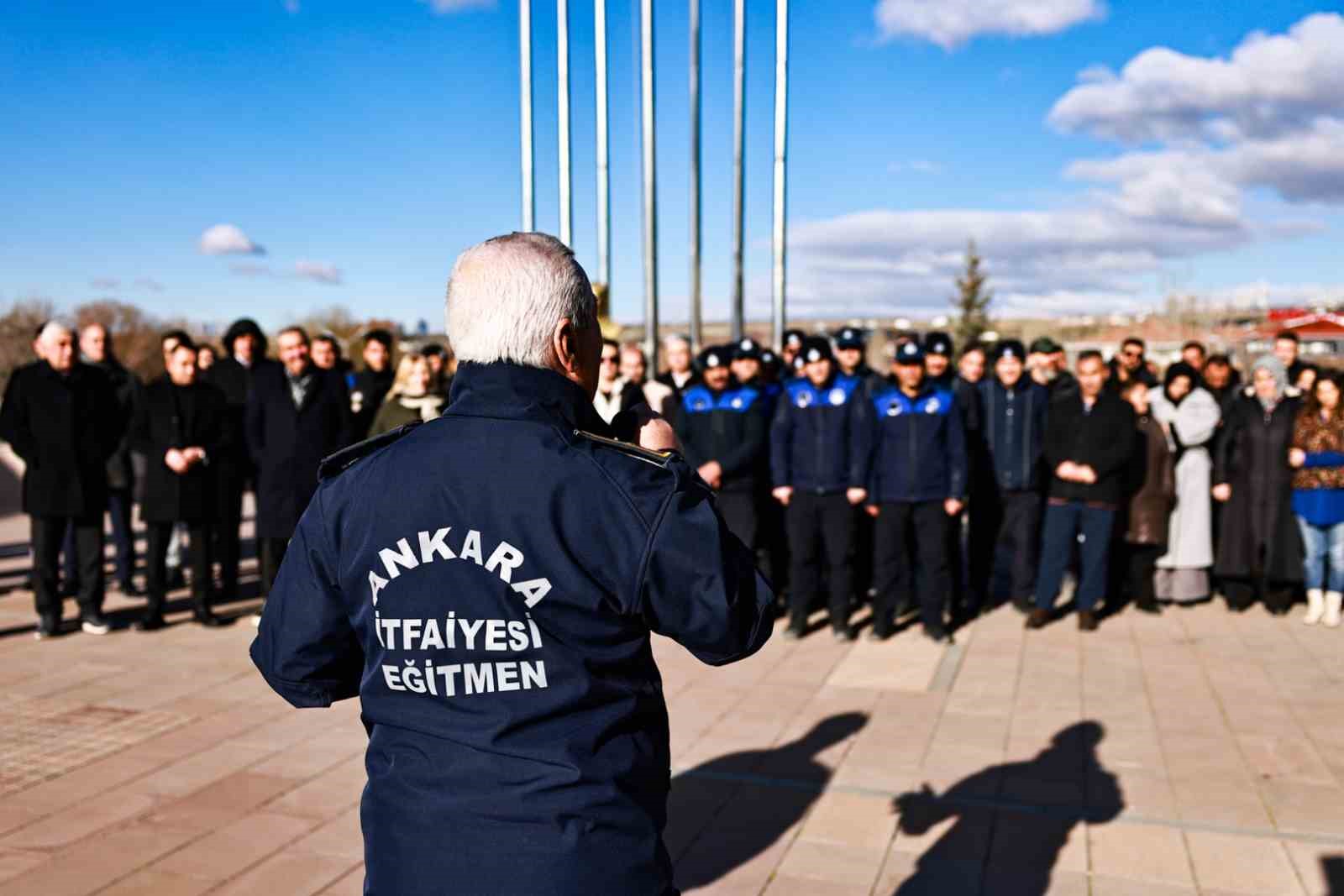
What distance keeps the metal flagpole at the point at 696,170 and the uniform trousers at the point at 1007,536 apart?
9269 millimetres

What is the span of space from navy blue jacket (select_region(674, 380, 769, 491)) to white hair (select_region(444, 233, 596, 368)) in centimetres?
576

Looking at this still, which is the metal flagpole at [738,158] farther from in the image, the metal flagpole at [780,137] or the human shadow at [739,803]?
the human shadow at [739,803]

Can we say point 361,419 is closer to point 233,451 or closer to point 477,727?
point 233,451

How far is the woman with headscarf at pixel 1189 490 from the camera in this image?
820cm

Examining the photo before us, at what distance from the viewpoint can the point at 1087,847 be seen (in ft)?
13.3

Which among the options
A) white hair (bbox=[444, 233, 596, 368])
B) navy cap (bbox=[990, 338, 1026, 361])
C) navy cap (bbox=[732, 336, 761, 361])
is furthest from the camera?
navy cap (bbox=[990, 338, 1026, 361])

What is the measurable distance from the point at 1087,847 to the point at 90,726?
4300 mm

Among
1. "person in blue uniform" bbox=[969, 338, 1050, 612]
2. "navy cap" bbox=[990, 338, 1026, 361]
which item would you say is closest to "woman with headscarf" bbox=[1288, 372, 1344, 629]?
"person in blue uniform" bbox=[969, 338, 1050, 612]

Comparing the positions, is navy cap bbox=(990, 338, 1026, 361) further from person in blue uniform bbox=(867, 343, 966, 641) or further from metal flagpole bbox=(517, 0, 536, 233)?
metal flagpole bbox=(517, 0, 536, 233)

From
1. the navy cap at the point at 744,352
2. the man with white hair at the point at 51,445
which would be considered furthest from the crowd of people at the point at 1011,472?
the man with white hair at the point at 51,445

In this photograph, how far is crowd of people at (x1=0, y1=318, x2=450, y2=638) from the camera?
7.03 m

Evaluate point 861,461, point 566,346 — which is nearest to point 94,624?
point 861,461

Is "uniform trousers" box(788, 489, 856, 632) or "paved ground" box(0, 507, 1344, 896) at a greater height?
"uniform trousers" box(788, 489, 856, 632)

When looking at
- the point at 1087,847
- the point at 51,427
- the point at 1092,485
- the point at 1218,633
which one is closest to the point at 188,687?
the point at 51,427
